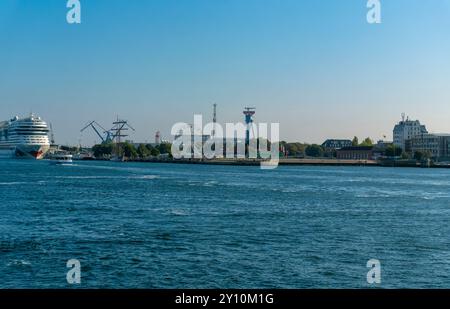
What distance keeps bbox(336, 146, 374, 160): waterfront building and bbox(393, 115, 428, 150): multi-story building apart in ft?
41.9

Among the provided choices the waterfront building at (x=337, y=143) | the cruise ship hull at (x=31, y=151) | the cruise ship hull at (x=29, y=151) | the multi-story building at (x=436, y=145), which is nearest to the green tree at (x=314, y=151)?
the waterfront building at (x=337, y=143)

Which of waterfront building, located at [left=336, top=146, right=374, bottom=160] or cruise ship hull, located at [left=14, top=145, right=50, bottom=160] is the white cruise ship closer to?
cruise ship hull, located at [left=14, top=145, right=50, bottom=160]

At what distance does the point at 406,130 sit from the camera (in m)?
149

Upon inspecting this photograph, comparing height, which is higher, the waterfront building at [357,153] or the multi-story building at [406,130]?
the multi-story building at [406,130]

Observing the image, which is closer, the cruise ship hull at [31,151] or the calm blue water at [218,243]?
the calm blue water at [218,243]

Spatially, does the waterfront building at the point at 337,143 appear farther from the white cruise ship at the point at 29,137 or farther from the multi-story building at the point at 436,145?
the white cruise ship at the point at 29,137

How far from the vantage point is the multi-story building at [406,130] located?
486 feet

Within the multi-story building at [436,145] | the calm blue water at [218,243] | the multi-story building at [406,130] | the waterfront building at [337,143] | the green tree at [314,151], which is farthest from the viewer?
the waterfront building at [337,143]

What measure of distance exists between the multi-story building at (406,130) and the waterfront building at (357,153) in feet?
41.9

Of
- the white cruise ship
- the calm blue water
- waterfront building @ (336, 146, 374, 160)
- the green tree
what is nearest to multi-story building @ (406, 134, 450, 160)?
waterfront building @ (336, 146, 374, 160)

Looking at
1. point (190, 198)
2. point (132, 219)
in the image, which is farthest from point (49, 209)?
point (190, 198)

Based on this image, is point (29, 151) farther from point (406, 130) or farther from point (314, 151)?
point (406, 130)

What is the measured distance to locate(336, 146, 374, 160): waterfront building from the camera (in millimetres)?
136125
